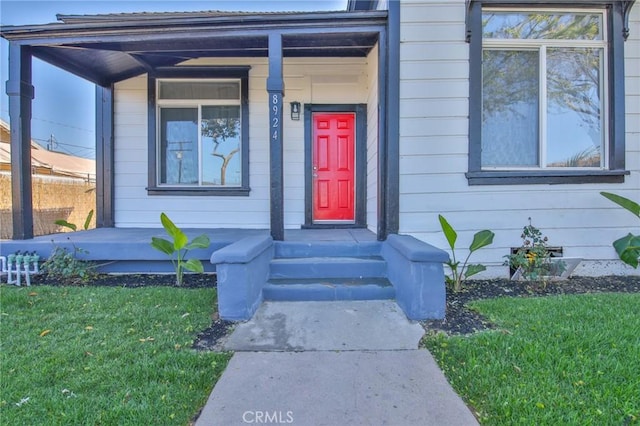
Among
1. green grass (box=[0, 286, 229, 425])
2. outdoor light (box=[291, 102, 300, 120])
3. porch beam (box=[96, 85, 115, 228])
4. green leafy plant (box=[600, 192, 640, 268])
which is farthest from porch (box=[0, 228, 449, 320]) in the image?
green leafy plant (box=[600, 192, 640, 268])

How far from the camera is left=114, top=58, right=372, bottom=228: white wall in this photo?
5.73 m

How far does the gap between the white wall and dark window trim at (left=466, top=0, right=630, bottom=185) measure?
189 cm

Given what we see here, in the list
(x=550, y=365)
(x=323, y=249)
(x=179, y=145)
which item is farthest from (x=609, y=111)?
(x=179, y=145)

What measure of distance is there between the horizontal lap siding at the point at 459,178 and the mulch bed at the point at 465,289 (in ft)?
1.09

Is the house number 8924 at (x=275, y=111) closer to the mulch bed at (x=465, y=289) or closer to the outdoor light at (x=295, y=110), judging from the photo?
the outdoor light at (x=295, y=110)

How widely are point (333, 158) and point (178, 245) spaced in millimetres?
2962

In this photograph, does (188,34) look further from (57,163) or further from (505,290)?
(57,163)

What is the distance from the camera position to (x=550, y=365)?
218 centimetres

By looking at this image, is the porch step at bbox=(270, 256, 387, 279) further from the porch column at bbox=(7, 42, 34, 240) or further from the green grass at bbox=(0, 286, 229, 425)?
the porch column at bbox=(7, 42, 34, 240)

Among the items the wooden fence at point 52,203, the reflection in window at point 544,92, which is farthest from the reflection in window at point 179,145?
the reflection in window at point 544,92

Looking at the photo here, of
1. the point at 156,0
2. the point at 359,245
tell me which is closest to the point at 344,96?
the point at 359,245

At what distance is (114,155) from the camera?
5871 millimetres

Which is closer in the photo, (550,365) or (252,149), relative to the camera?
(550,365)

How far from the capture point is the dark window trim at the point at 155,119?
18.9 feet
